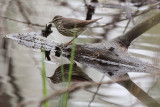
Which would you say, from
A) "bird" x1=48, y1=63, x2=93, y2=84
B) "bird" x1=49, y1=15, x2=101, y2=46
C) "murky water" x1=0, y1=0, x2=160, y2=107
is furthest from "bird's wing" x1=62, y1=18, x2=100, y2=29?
"bird" x1=48, y1=63, x2=93, y2=84

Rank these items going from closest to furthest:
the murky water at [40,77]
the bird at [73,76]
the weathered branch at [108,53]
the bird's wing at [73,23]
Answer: the murky water at [40,77], the bird at [73,76], the weathered branch at [108,53], the bird's wing at [73,23]

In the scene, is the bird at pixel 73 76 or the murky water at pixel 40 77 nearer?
the murky water at pixel 40 77

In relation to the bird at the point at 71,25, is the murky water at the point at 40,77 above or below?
below

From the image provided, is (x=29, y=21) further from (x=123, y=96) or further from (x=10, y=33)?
(x=123, y=96)

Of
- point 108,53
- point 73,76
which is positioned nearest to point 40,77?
point 73,76

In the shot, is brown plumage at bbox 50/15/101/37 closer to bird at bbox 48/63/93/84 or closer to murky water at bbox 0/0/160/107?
murky water at bbox 0/0/160/107

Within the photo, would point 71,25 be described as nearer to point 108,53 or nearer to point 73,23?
point 73,23

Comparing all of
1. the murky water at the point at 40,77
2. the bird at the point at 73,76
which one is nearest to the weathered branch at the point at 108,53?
the murky water at the point at 40,77

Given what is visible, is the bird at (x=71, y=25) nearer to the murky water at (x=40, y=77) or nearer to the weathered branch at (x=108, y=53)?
the weathered branch at (x=108, y=53)

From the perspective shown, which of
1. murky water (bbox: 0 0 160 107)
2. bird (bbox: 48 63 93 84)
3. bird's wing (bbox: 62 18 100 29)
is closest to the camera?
murky water (bbox: 0 0 160 107)

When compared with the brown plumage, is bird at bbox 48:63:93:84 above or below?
below

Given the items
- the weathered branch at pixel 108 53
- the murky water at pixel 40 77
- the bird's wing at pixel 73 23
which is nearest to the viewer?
the murky water at pixel 40 77
